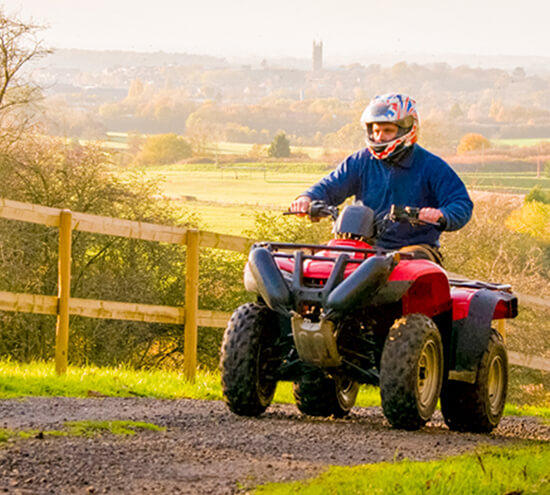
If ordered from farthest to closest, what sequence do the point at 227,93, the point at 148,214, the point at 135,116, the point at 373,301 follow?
1. the point at 227,93
2. the point at 135,116
3. the point at 148,214
4. the point at 373,301

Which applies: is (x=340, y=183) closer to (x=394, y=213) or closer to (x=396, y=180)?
(x=396, y=180)

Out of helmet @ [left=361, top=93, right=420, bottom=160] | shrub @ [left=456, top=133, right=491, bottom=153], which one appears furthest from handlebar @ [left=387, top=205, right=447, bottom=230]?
shrub @ [left=456, top=133, right=491, bottom=153]

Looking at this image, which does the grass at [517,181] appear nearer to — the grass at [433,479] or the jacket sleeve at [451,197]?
the jacket sleeve at [451,197]

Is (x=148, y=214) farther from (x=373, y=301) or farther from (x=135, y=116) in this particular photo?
(x=135, y=116)

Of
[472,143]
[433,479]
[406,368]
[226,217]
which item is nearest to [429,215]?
[406,368]

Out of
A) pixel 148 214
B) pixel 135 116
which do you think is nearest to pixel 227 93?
pixel 135 116

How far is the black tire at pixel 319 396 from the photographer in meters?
7.82

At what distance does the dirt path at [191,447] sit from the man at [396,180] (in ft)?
4.36

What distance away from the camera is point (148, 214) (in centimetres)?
3606

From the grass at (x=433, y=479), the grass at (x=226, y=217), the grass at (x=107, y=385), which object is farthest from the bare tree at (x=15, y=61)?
the grass at (x=433, y=479)

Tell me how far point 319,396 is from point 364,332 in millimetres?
878

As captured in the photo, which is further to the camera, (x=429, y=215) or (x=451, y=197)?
(x=451, y=197)

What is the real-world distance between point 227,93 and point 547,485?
154 metres

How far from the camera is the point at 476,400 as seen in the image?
25.0 feet
